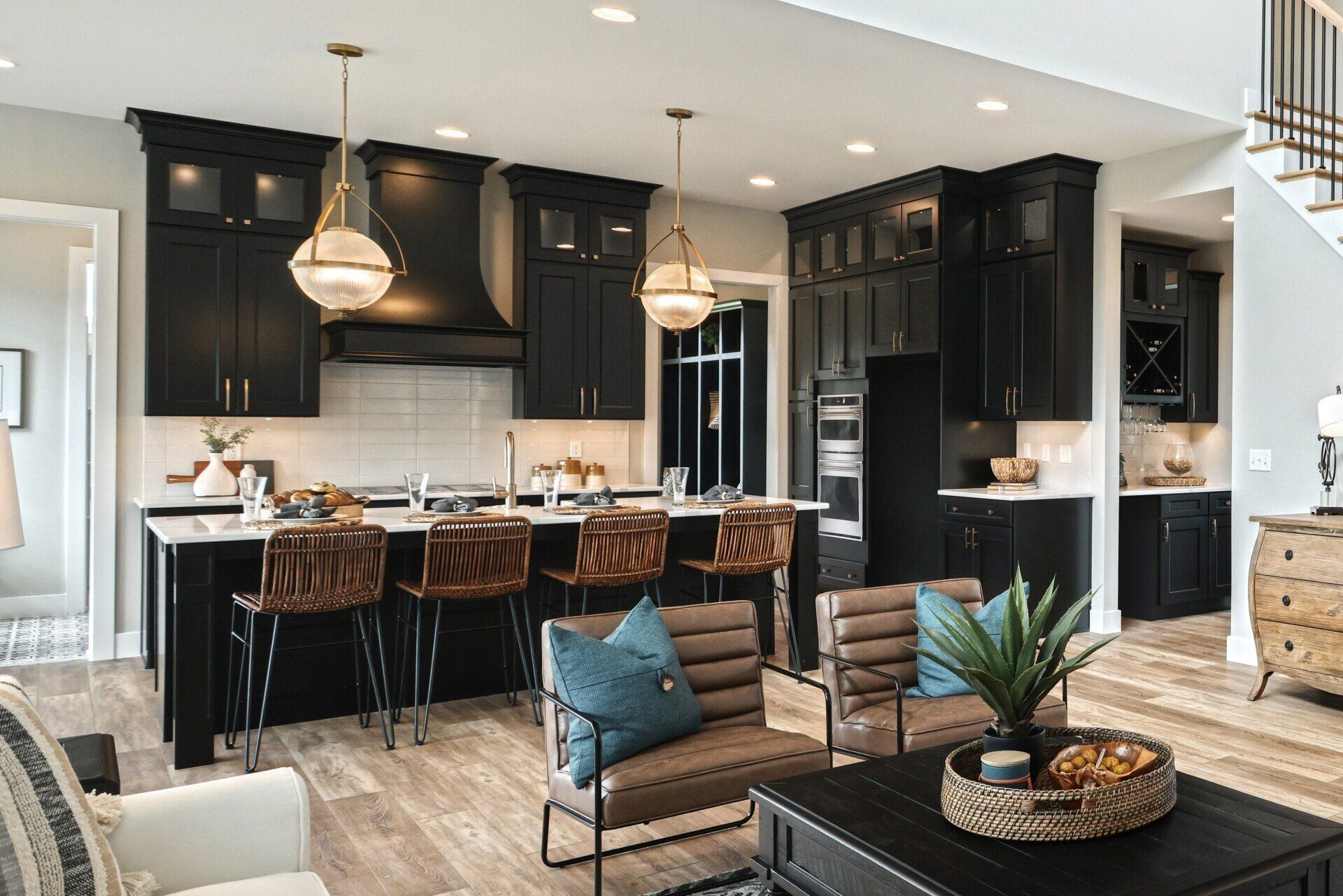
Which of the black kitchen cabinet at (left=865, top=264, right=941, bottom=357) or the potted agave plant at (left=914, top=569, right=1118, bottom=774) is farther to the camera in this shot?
the black kitchen cabinet at (left=865, top=264, right=941, bottom=357)

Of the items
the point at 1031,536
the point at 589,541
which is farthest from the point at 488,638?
the point at 1031,536

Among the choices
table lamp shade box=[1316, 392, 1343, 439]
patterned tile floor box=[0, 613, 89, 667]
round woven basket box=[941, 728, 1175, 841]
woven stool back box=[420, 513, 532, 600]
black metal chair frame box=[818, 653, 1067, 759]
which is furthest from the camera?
patterned tile floor box=[0, 613, 89, 667]

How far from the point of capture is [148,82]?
192 inches

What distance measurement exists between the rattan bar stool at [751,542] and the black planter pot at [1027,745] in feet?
8.50

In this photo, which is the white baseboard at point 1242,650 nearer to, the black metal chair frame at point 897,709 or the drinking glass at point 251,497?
the black metal chair frame at point 897,709

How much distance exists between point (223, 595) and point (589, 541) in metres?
1.54

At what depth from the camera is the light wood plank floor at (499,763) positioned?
290 centimetres

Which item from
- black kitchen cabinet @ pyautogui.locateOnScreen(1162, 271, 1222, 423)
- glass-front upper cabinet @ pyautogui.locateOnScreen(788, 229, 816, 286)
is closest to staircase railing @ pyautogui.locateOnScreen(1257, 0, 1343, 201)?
black kitchen cabinet @ pyautogui.locateOnScreen(1162, 271, 1222, 423)

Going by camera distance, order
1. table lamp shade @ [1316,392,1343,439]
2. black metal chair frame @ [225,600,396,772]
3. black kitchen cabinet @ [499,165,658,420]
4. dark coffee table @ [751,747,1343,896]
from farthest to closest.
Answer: black kitchen cabinet @ [499,165,658,420] < table lamp shade @ [1316,392,1343,439] < black metal chair frame @ [225,600,396,772] < dark coffee table @ [751,747,1343,896]

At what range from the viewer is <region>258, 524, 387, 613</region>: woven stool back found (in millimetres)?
3660

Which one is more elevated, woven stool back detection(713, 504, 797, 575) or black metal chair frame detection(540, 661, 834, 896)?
woven stool back detection(713, 504, 797, 575)

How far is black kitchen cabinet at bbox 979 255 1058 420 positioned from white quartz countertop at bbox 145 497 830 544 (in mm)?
2004

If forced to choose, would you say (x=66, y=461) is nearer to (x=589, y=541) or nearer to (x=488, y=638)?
(x=488, y=638)

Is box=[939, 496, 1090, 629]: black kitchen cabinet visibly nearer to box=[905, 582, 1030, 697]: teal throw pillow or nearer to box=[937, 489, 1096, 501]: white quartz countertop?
box=[937, 489, 1096, 501]: white quartz countertop
